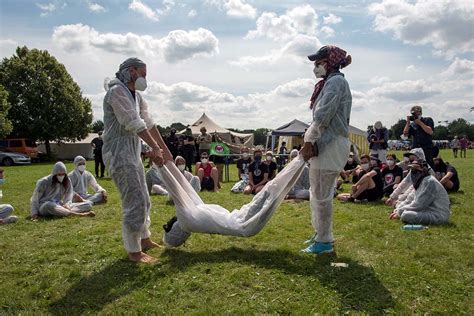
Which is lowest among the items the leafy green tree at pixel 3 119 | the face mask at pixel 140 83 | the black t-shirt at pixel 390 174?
the black t-shirt at pixel 390 174

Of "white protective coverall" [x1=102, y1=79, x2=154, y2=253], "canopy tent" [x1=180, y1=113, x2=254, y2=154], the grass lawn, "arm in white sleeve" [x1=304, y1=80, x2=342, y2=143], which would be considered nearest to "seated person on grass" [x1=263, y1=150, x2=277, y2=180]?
the grass lawn

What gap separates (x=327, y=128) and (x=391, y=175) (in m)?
6.62

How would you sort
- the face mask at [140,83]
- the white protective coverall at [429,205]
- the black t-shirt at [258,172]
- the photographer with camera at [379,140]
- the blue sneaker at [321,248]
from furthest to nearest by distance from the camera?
1. the photographer with camera at [379,140]
2. the black t-shirt at [258,172]
3. the white protective coverall at [429,205]
4. the blue sneaker at [321,248]
5. the face mask at [140,83]

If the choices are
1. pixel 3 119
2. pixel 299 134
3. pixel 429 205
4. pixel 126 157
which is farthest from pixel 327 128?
pixel 3 119

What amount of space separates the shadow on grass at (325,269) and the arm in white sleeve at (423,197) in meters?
2.78

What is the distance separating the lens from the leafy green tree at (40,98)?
37.8 metres

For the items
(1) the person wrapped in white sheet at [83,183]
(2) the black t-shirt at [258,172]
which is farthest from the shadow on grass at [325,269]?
(2) the black t-shirt at [258,172]

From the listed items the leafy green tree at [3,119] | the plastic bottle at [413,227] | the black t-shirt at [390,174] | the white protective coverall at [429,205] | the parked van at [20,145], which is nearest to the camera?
the plastic bottle at [413,227]

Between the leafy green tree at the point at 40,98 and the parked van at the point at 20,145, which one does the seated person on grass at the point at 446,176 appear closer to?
the parked van at the point at 20,145

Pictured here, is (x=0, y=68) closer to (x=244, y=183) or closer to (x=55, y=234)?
(x=244, y=183)

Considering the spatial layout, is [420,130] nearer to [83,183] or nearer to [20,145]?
[83,183]

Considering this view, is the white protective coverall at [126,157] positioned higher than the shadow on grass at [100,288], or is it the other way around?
the white protective coverall at [126,157]

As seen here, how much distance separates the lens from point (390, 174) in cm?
1096

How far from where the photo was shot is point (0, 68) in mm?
38812
